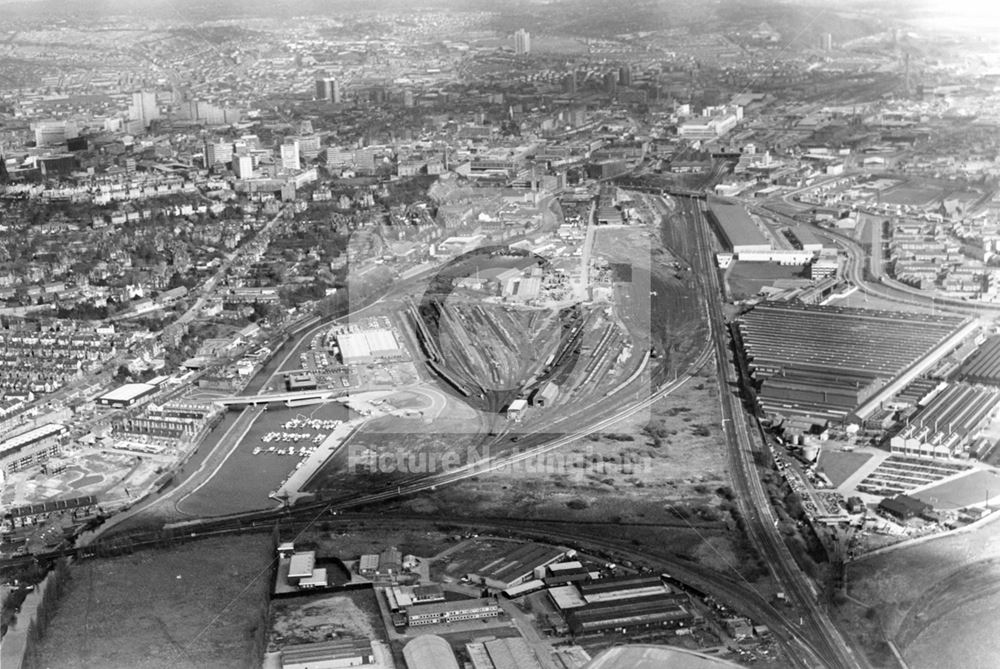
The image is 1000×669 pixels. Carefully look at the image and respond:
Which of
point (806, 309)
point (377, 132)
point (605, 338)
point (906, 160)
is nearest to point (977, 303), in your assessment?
point (806, 309)

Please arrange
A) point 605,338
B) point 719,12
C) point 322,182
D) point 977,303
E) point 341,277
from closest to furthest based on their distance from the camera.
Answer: point 605,338
point 977,303
point 341,277
point 322,182
point 719,12

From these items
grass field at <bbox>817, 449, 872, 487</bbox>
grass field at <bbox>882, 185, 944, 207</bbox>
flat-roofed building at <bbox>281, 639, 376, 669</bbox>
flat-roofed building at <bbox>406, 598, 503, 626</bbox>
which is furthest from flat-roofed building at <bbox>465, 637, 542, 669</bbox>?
grass field at <bbox>882, 185, 944, 207</bbox>

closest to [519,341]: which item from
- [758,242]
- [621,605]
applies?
[758,242]

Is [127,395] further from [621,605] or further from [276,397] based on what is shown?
[621,605]

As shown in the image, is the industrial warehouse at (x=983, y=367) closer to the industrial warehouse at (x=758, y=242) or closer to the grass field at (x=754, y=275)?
the grass field at (x=754, y=275)

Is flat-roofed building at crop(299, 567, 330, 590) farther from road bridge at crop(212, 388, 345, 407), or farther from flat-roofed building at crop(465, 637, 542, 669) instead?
road bridge at crop(212, 388, 345, 407)

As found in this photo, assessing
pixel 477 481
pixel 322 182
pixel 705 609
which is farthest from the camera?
pixel 322 182

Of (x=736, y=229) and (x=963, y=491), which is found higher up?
(x=963, y=491)

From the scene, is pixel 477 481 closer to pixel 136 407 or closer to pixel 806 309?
pixel 136 407
